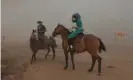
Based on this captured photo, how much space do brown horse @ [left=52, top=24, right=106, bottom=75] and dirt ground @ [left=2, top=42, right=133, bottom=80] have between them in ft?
0.16

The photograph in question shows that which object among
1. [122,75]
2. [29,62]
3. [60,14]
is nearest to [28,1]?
[60,14]

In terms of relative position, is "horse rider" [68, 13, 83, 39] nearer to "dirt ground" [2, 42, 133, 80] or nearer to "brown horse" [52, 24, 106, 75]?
"brown horse" [52, 24, 106, 75]

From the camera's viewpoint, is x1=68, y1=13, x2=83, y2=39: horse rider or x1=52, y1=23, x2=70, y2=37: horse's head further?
x1=52, y1=23, x2=70, y2=37: horse's head

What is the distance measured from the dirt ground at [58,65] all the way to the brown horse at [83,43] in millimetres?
49

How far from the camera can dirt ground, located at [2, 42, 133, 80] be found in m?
3.45

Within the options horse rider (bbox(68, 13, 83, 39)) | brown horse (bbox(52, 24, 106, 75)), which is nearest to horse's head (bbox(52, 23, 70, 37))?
brown horse (bbox(52, 24, 106, 75))

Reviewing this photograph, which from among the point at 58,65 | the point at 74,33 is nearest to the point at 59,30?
the point at 74,33

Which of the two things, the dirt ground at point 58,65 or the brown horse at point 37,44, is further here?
the brown horse at point 37,44

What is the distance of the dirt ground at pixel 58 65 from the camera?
345cm

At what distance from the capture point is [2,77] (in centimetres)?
347

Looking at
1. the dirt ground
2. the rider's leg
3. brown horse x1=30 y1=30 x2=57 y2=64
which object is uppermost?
the rider's leg

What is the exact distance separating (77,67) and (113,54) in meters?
0.33

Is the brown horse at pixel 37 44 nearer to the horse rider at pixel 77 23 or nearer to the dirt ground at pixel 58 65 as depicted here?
the dirt ground at pixel 58 65

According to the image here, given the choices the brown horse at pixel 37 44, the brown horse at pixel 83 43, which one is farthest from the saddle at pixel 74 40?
the brown horse at pixel 37 44
